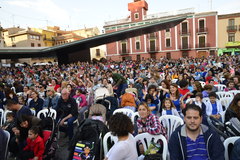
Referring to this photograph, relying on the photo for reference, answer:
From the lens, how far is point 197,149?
6.27ft

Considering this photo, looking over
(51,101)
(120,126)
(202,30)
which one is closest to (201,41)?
(202,30)

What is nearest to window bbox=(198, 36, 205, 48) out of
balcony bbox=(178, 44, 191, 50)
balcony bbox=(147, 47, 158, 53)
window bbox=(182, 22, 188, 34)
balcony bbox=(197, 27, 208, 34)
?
balcony bbox=(197, 27, 208, 34)

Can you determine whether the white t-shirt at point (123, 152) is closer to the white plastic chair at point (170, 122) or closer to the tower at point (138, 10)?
the white plastic chair at point (170, 122)

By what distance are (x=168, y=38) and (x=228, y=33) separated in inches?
431

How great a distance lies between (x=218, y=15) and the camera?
31984 millimetres

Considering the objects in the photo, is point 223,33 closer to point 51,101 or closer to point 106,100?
point 106,100

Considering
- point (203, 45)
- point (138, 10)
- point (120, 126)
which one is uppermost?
point (138, 10)

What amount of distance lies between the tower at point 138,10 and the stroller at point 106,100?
108 ft

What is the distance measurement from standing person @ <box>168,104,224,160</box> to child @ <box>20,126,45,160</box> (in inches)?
84.9

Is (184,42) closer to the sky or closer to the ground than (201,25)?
closer to the ground

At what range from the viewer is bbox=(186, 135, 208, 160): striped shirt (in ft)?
6.23

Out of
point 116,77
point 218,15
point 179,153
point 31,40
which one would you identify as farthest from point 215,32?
point 31,40

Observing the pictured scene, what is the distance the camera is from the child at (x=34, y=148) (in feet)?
9.12

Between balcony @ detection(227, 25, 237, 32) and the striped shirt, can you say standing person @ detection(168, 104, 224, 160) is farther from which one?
balcony @ detection(227, 25, 237, 32)
